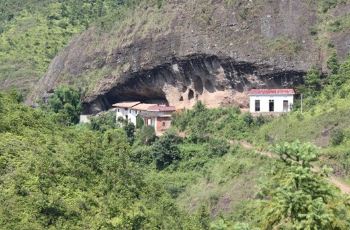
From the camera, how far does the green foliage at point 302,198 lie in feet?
29.1

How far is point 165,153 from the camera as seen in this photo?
34375 millimetres

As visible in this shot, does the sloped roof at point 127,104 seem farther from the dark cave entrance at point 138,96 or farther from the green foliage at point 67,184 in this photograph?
the green foliage at point 67,184

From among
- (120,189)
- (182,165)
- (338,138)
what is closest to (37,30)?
(182,165)

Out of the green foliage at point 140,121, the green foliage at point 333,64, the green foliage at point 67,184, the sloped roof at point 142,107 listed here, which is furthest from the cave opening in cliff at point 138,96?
the green foliage at point 67,184

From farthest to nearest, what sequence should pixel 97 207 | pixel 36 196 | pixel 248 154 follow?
1. pixel 248 154
2. pixel 97 207
3. pixel 36 196

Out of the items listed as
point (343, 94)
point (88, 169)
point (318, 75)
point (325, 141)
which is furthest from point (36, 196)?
point (318, 75)

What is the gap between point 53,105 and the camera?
41469 mm

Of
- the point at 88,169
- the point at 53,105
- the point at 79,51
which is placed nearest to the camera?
the point at 88,169

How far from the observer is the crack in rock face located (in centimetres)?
3606

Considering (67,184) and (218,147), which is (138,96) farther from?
(67,184)

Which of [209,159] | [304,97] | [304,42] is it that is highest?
[304,42]

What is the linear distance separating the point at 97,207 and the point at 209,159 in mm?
14956

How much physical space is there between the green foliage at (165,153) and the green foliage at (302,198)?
24.9 m

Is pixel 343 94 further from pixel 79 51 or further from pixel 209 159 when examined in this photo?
pixel 79 51
